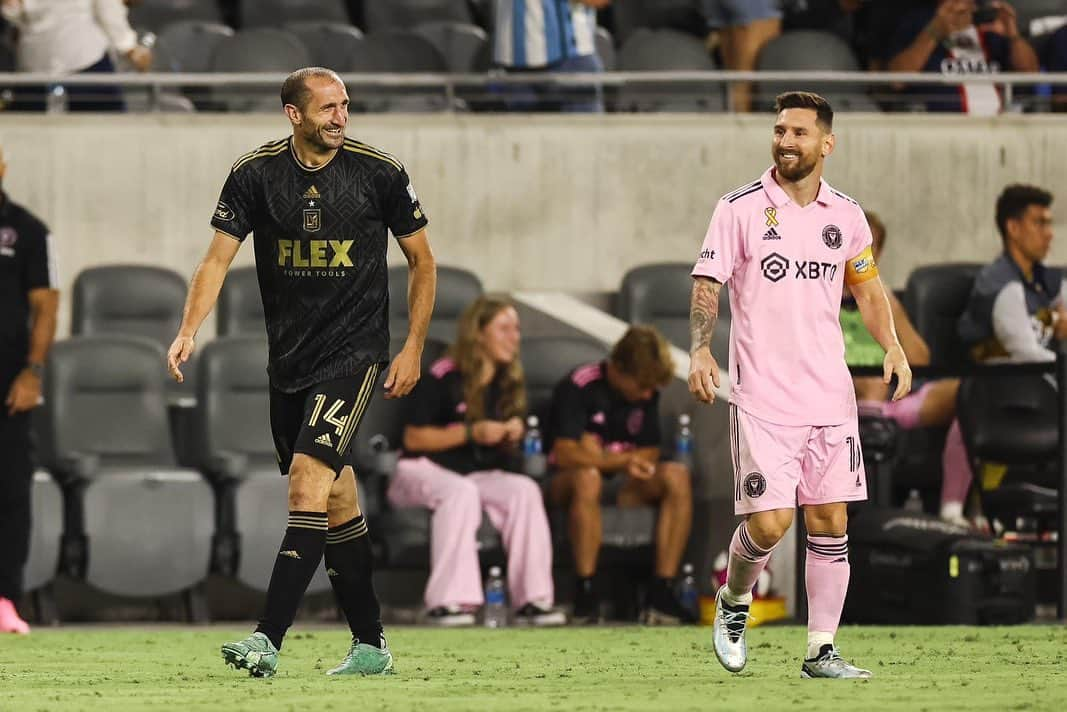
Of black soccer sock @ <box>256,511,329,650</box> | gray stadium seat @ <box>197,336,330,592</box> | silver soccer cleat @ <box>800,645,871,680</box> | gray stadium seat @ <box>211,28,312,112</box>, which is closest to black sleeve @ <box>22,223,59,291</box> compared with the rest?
gray stadium seat @ <box>197,336,330,592</box>

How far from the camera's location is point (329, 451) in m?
7.39

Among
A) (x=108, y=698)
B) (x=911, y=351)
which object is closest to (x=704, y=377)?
(x=108, y=698)

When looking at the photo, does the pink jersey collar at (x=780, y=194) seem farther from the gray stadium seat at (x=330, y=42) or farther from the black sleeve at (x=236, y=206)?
the gray stadium seat at (x=330, y=42)

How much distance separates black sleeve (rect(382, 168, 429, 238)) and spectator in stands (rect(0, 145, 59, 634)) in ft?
12.7

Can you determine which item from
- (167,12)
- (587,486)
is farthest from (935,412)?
(167,12)

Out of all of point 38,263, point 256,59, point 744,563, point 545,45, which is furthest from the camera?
point 256,59

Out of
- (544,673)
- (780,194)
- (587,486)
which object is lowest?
(544,673)

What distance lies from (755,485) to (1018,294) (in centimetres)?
581

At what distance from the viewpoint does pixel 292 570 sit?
7.31 meters

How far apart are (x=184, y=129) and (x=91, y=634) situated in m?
4.45

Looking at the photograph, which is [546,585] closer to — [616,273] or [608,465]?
[608,465]

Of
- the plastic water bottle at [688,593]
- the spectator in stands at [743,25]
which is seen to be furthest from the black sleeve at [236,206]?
the spectator in stands at [743,25]

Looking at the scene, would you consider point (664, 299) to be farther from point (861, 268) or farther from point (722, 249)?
point (722, 249)

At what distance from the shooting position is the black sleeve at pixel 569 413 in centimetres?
1219
